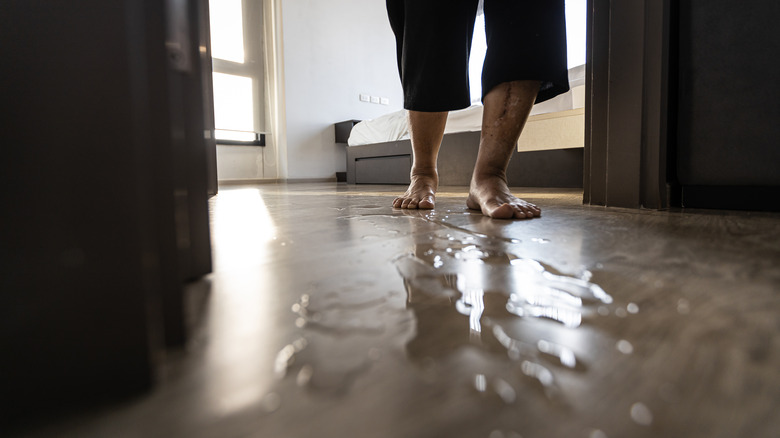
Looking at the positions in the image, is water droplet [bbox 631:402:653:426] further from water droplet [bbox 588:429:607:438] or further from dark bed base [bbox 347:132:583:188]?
dark bed base [bbox 347:132:583:188]

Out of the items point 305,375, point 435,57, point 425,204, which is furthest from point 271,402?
point 435,57

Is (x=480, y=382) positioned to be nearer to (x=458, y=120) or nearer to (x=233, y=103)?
(x=458, y=120)

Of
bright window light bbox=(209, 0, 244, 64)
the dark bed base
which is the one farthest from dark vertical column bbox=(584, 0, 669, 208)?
bright window light bbox=(209, 0, 244, 64)

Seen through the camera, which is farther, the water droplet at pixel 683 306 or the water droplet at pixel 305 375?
the water droplet at pixel 683 306

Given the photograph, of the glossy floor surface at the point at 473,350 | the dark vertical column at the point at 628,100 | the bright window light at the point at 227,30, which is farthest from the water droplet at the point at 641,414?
the bright window light at the point at 227,30

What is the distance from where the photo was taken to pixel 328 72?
17.1 feet

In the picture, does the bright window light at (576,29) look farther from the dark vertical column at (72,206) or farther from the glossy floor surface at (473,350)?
the dark vertical column at (72,206)

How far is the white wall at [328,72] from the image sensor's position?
4895 millimetres

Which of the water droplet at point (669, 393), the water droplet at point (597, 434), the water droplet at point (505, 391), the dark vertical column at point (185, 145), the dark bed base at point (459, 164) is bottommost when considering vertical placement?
the water droplet at point (597, 434)

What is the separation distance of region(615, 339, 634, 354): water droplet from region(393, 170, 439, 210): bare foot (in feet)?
2.90

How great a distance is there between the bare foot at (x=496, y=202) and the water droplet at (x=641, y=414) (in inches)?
29.2

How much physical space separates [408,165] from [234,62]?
2.39 m

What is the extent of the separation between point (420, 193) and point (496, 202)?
11.9 inches

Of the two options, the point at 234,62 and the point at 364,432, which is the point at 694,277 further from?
the point at 234,62
